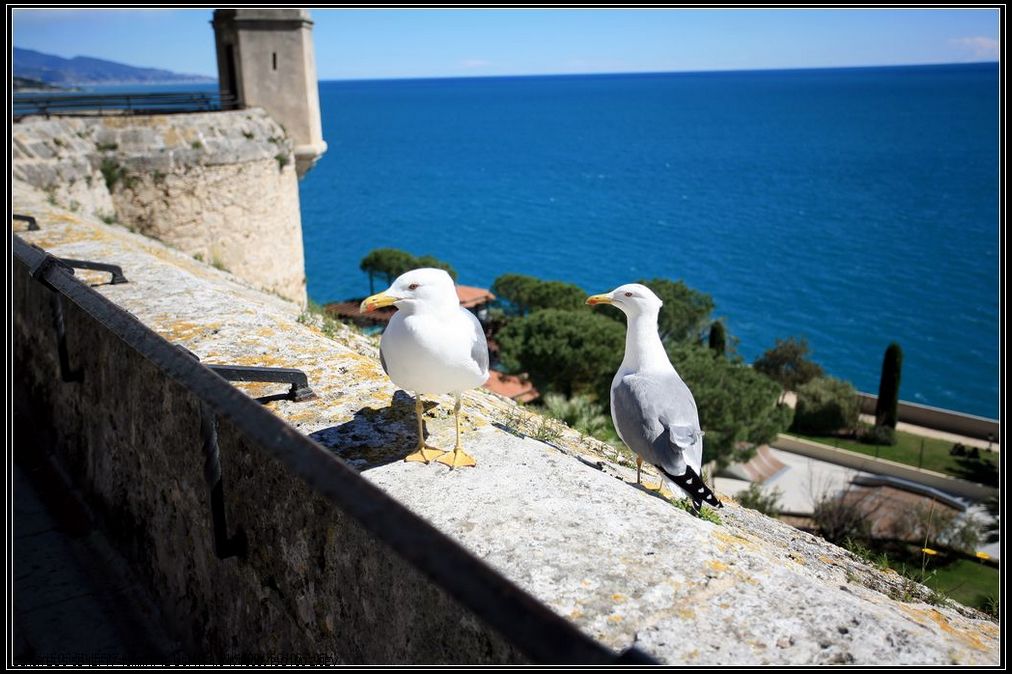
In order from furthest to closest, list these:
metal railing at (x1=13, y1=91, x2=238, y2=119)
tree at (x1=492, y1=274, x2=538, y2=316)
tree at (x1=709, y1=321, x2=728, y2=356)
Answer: tree at (x1=492, y1=274, x2=538, y2=316) → tree at (x1=709, y1=321, x2=728, y2=356) → metal railing at (x1=13, y1=91, x2=238, y2=119)

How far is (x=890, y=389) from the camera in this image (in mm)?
28906

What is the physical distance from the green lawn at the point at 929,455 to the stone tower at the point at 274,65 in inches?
860

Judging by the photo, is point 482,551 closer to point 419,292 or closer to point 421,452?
point 421,452

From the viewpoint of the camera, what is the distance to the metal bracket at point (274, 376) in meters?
2.80

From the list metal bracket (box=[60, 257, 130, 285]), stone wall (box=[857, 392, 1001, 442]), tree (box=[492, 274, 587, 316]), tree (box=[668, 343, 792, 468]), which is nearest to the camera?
metal bracket (box=[60, 257, 130, 285])

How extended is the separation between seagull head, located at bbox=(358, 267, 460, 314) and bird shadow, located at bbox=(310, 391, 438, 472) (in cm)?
51

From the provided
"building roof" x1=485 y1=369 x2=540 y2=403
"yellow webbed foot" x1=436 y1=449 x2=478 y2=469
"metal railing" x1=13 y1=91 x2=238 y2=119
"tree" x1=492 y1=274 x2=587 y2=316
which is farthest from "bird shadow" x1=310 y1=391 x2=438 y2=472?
"tree" x1=492 y1=274 x2=587 y2=316

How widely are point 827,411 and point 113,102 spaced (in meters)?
26.5

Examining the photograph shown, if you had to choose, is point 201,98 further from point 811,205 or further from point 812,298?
point 811,205

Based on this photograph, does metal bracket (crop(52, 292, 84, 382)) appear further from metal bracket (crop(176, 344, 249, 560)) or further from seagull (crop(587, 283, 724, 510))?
seagull (crop(587, 283, 724, 510))

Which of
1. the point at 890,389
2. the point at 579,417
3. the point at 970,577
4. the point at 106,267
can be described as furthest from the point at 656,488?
the point at 890,389

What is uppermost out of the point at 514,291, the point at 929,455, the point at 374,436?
the point at 514,291

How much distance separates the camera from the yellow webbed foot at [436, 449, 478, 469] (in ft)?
8.67

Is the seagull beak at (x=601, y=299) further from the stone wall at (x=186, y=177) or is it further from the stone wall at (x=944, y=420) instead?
the stone wall at (x=944, y=420)
